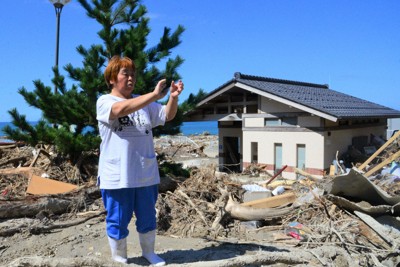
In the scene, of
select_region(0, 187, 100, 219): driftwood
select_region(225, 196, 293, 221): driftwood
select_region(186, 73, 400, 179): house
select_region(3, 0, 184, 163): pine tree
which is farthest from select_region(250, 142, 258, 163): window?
select_region(0, 187, 100, 219): driftwood

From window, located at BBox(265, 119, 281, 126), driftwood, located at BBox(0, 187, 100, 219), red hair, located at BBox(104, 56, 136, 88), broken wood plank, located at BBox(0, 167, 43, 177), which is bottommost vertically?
driftwood, located at BBox(0, 187, 100, 219)

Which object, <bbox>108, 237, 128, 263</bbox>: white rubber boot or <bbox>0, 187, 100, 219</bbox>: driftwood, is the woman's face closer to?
<bbox>108, 237, 128, 263</bbox>: white rubber boot

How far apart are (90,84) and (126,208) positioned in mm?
4870

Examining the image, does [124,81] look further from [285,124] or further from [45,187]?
[285,124]

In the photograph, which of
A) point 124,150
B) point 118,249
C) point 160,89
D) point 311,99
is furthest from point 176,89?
point 311,99

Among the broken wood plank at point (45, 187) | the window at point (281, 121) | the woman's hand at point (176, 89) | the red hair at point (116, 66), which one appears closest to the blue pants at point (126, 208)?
the woman's hand at point (176, 89)

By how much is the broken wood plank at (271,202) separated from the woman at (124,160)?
120 inches

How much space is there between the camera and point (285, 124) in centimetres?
1195

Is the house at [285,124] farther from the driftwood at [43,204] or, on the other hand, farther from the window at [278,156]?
the driftwood at [43,204]

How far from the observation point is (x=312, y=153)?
37.3ft

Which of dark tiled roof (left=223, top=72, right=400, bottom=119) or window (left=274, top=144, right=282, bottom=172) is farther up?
dark tiled roof (left=223, top=72, right=400, bottom=119)

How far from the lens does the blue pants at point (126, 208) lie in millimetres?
2988

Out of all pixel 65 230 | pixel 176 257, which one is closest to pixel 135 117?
pixel 176 257

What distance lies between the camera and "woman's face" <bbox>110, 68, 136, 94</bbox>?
302cm
